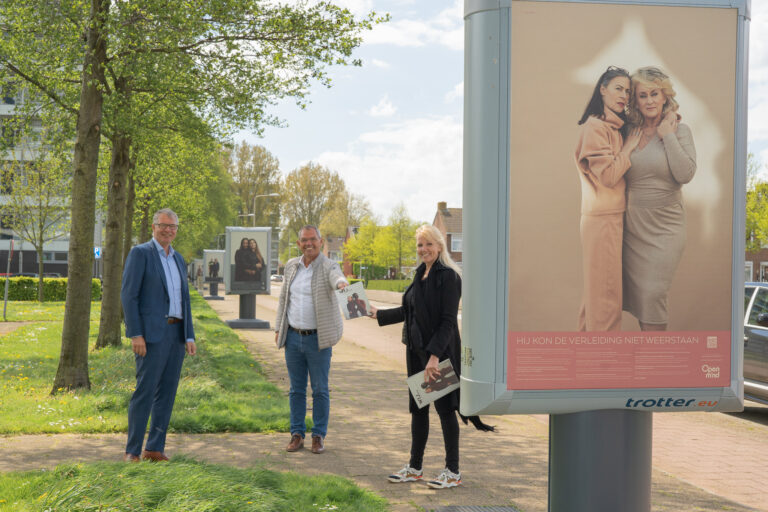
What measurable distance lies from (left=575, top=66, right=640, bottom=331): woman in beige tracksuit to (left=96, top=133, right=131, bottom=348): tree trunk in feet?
36.9

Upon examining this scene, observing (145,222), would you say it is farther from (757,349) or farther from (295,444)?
(295,444)

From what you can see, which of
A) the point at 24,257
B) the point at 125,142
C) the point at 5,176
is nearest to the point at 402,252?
the point at 24,257

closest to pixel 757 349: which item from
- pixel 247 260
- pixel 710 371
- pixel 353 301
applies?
pixel 353 301

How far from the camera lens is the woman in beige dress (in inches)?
128

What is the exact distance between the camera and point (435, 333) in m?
5.05

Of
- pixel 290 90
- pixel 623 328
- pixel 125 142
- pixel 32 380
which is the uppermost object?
pixel 290 90

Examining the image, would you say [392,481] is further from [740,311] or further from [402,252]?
[402,252]

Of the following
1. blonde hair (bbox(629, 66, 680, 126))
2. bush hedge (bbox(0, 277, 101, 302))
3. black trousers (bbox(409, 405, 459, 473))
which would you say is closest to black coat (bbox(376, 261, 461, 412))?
black trousers (bbox(409, 405, 459, 473))

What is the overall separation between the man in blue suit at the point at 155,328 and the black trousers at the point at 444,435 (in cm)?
181

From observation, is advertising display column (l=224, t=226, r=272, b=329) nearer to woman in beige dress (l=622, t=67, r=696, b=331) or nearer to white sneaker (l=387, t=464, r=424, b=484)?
white sneaker (l=387, t=464, r=424, b=484)

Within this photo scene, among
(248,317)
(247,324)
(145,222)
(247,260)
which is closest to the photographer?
(247,324)

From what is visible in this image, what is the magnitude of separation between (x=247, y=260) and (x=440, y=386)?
1747 cm

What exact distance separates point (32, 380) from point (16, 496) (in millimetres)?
6287

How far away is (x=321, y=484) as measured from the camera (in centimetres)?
485
